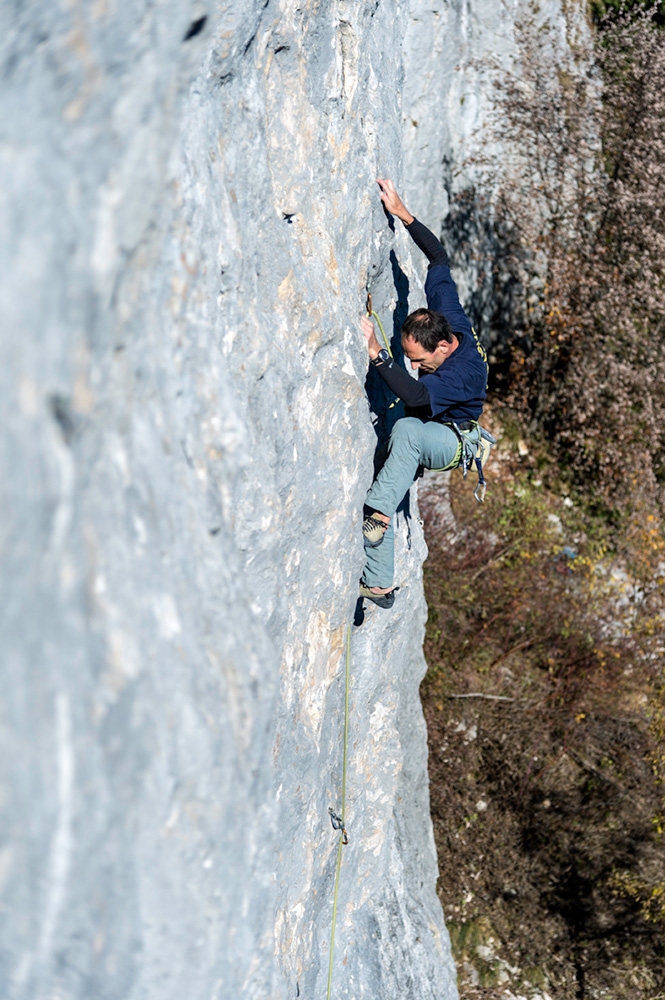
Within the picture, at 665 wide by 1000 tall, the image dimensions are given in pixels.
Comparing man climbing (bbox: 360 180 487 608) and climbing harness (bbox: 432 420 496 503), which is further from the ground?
man climbing (bbox: 360 180 487 608)

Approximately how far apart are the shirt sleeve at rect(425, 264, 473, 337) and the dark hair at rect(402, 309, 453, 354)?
17.6 inches

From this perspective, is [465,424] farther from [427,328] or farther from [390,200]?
[390,200]

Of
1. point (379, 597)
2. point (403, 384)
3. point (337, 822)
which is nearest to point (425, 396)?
point (403, 384)

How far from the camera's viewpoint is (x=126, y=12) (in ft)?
6.81

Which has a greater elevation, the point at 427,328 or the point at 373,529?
the point at 427,328

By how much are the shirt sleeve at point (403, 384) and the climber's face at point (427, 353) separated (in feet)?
0.74

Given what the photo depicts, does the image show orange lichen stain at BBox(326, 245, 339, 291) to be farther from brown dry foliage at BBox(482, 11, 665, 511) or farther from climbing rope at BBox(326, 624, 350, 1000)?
brown dry foliage at BBox(482, 11, 665, 511)

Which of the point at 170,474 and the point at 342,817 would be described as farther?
the point at 342,817

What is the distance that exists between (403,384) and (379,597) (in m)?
1.68

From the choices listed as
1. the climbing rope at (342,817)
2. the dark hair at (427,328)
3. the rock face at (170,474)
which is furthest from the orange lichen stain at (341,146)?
the climbing rope at (342,817)

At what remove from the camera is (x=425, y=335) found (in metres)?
4.91

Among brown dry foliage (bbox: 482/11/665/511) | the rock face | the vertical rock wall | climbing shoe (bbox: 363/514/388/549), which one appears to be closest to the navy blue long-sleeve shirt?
the rock face

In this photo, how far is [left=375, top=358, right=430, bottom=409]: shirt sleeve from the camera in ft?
15.5

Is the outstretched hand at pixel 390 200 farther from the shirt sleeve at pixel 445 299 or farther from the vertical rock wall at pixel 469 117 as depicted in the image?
the vertical rock wall at pixel 469 117
